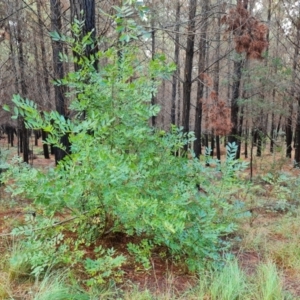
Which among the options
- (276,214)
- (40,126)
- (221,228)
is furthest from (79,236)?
(276,214)

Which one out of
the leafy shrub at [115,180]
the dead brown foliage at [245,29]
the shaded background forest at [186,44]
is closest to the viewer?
the leafy shrub at [115,180]

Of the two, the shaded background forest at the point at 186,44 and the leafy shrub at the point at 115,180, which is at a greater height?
the shaded background forest at the point at 186,44

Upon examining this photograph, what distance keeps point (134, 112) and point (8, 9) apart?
17.1 ft

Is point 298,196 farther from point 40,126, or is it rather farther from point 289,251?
point 40,126

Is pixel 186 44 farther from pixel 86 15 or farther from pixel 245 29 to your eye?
pixel 86 15

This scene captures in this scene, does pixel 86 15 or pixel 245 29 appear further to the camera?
pixel 245 29

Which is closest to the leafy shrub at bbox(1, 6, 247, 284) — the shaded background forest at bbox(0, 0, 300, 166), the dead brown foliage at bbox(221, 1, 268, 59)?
the shaded background forest at bbox(0, 0, 300, 166)

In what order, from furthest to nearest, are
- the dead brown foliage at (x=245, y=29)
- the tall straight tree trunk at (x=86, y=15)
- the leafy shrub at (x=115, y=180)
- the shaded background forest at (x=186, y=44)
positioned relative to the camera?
the dead brown foliage at (x=245, y=29), the shaded background forest at (x=186, y=44), the tall straight tree trunk at (x=86, y=15), the leafy shrub at (x=115, y=180)


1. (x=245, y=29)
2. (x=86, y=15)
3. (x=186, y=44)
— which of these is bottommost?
(x=86, y=15)

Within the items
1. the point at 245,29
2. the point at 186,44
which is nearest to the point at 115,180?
the point at 245,29

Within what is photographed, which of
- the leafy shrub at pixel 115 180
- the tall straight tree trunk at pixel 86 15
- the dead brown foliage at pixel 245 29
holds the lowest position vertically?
the leafy shrub at pixel 115 180

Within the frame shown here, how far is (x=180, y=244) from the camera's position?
8.12 feet

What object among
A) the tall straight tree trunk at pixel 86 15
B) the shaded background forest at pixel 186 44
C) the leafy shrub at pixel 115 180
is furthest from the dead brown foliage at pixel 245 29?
the leafy shrub at pixel 115 180

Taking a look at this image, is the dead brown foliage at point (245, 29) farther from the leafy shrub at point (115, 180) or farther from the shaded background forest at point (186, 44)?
the leafy shrub at point (115, 180)
